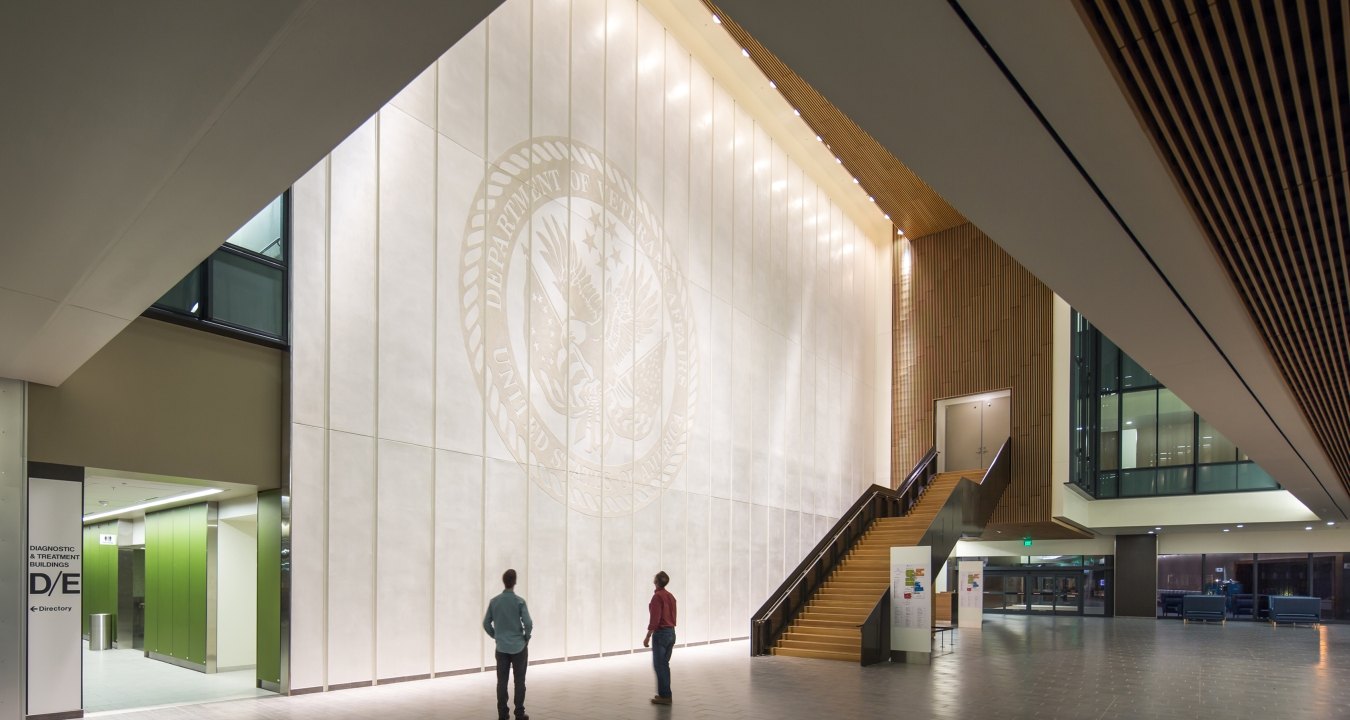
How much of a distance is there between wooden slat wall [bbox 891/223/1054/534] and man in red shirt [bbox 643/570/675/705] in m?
16.9

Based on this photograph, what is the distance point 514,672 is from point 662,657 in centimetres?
185

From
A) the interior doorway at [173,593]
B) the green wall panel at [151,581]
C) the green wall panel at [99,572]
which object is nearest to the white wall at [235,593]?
the interior doorway at [173,593]

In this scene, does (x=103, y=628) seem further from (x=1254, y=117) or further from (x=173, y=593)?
(x=1254, y=117)

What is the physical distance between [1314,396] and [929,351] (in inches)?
591

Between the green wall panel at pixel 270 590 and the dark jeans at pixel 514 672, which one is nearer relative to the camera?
the dark jeans at pixel 514 672

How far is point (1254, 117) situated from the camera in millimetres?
3711

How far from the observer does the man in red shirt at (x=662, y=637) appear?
834cm

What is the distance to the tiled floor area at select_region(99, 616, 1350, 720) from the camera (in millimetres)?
7832

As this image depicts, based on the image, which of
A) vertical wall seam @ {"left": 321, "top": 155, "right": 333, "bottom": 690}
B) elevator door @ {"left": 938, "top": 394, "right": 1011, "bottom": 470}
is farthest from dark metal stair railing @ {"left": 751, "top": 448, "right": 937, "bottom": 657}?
vertical wall seam @ {"left": 321, "top": 155, "right": 333, "bottom": 690}

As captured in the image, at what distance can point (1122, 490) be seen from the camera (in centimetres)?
2378

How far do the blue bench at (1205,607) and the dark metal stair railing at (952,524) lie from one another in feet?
20.2

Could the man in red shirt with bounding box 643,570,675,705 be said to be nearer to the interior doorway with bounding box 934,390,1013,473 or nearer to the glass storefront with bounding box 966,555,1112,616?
the interior doorway with bounding box 934,390,1013,473

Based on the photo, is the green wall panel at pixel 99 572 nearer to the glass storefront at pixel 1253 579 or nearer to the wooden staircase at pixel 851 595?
the wooden staircase at pixel 851 595

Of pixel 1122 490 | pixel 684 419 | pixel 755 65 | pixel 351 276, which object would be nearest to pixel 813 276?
pixel 755 65
